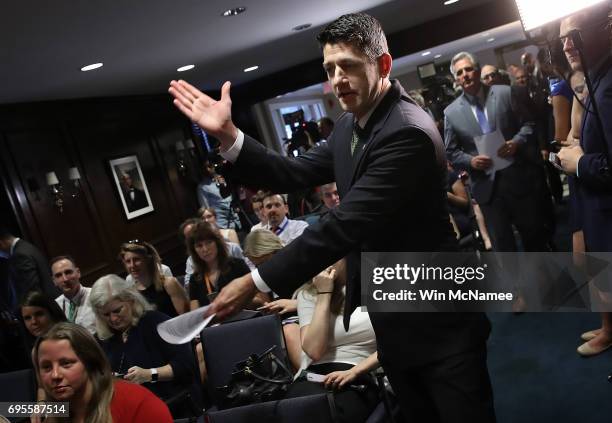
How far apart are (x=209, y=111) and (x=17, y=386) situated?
248 cm

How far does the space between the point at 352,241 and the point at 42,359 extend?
4.53 ft

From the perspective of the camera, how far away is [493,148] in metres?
3.87

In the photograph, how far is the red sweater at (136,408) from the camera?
6.49ft

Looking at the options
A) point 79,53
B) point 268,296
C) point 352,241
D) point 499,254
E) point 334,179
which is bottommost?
point 499,254

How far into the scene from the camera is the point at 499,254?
405cm

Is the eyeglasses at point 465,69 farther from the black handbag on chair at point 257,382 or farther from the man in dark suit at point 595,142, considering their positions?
the black handbag on chair at point 257,382

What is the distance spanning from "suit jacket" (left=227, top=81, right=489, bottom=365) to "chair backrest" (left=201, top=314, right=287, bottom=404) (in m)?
1.26

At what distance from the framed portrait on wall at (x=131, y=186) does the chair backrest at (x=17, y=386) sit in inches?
141

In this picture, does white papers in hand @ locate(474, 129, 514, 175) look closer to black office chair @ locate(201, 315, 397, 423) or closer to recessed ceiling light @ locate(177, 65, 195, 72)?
black office chair @ locate(201, 315, 397, 423)

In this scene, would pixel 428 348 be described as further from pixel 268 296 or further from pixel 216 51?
pixel 216 51

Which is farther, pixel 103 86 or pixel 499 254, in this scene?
pixel 103 86

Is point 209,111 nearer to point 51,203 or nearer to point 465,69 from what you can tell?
point 465,69

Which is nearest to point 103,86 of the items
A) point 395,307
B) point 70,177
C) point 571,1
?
point 70,177

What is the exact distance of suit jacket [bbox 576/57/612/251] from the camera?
79.9 inches
